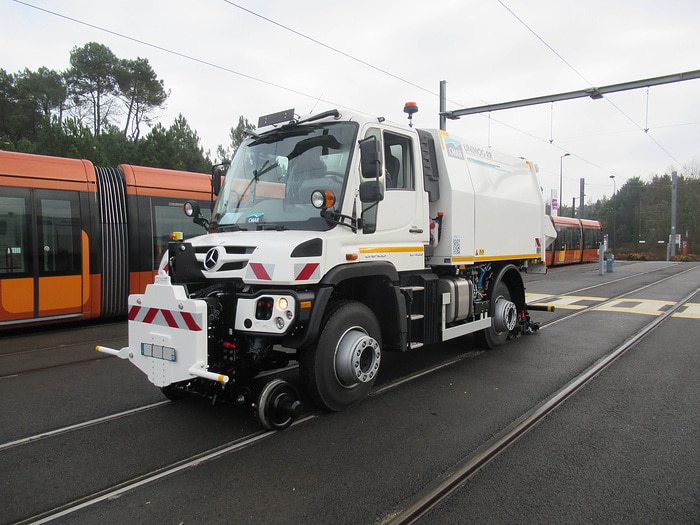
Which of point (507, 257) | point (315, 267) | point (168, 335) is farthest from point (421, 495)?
point (507, 257)

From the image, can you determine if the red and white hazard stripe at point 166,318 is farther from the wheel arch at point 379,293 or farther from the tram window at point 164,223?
the tram window at point 164,223

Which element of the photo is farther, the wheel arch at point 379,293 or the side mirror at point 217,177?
the side mirror at point 217,177

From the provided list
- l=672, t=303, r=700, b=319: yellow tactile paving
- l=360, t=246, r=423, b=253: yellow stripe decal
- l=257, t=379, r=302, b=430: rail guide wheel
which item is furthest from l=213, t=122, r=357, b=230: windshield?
l=672, t=303, r=700, b=319: yellow tactile paving

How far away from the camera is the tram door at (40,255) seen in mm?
8312

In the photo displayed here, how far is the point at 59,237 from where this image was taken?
29.5ft

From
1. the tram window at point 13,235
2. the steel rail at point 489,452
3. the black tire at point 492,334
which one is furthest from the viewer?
the tram window at point 13,235

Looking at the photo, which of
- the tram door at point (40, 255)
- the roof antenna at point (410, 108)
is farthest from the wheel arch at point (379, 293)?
the tram door at point (40, 255)

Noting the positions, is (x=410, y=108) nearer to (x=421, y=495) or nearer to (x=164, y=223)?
(x=421, y=495)

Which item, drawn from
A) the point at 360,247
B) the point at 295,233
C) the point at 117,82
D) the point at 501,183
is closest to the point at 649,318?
the point at 501,183

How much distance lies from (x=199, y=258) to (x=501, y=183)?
16.5 ft

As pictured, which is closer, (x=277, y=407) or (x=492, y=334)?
(x=277, y=407)

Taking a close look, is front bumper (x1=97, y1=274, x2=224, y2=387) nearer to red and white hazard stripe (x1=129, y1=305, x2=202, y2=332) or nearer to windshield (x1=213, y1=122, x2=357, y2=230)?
red and white hazard stripe (x1=129, y1=305, x2=202, y2=332)

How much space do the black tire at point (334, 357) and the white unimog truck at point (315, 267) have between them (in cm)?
1

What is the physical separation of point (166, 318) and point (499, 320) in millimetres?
5211
